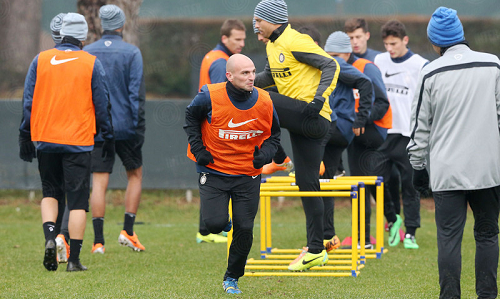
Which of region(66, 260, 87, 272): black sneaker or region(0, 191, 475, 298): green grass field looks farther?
region(66, 260, 87, 272): black sneaker

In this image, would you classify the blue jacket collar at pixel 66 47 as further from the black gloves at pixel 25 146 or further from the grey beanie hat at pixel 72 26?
the black gloves at pixel 25 146

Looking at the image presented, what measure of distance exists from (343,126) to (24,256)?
354 centimetres

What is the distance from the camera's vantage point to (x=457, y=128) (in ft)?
15.2

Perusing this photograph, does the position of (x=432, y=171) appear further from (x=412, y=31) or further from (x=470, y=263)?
(x=412, y=31)

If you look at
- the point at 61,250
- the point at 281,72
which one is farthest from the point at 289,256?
the point at 61,250

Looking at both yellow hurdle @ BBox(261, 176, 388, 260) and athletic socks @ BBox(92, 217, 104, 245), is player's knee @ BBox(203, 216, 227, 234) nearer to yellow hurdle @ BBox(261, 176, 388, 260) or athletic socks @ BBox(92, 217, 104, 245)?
yellow hurdle @ BBox(261, 176, 388, 260)

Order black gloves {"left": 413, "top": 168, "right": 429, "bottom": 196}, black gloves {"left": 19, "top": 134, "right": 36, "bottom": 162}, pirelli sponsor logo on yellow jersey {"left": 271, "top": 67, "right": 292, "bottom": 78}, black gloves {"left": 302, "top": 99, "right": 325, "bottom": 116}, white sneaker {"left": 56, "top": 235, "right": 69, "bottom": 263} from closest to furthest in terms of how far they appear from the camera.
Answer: black gloves {"left": 413, "top": 168, "right": 429, "bottom": 196} → black gloves {"left": 302, "top": 99, "right": 325, "bottom": 116} → pirelli sponsor logo on yellow jersey {"left": 271, "top": 67, "right": 292, "bottom": 78} → black gloves {"left": 19, "top": 134, "right": 36, "bottom": 162} → white sneaker {"left": 56, "top": 235, "right": 69, "bottom": 263}

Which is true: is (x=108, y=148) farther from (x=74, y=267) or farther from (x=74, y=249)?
(x=74, y=267)

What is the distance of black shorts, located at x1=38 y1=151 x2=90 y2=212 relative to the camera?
250 inches

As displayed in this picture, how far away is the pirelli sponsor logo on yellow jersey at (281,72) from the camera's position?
20.3 ft

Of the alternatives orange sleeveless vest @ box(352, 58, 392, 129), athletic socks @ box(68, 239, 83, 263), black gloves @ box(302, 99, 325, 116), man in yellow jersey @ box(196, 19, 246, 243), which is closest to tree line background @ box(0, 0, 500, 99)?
man in yellow jersey @ box(196, 19, 246, 243)

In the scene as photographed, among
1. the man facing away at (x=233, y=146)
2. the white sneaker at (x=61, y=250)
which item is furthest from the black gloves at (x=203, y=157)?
the white sneaker at (x=61, y=250)

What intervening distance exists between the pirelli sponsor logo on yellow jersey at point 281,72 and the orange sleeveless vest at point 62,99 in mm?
1610

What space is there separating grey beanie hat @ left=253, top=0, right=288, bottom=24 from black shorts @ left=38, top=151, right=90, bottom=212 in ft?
6.47
